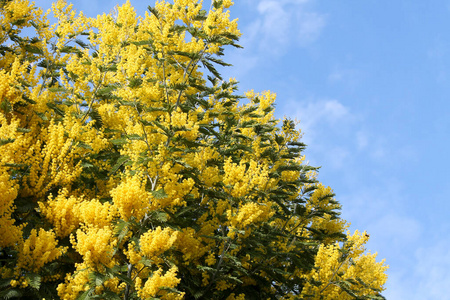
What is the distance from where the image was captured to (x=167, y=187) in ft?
27.0

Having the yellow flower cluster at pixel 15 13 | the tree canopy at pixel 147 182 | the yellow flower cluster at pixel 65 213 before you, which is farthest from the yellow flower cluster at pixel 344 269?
the yellow flower cluster at pixel 15 13

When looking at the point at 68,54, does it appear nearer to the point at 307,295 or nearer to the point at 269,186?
the point at 269,186

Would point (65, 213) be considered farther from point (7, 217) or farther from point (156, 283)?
point (156, 283)

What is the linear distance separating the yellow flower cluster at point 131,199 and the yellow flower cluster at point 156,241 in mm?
562

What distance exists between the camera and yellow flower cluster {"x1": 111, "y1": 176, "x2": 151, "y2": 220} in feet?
24.3

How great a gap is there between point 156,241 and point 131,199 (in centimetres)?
89

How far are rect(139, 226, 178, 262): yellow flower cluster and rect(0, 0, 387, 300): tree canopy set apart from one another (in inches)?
1.1

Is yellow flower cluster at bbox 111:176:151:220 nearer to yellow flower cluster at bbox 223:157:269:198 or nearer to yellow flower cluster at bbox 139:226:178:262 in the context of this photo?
yellow flower cluster at bbox 139:226:178:262

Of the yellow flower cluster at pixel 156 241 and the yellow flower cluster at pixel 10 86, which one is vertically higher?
the yellow flower cluster at pixel 10 86

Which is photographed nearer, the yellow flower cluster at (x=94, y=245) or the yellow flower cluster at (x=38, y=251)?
the yellow flower cluster at (x=94, y=245)

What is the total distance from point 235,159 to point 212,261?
4.15m

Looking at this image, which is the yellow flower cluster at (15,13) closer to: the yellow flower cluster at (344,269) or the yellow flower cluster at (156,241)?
the yellow flower cluster at (156,241)

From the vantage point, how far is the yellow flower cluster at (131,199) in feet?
24.3

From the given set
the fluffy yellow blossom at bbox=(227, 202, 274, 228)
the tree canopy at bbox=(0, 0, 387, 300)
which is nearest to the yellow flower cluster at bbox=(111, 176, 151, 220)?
the tree canopy at bbox=(0, 0, 387, 300)
